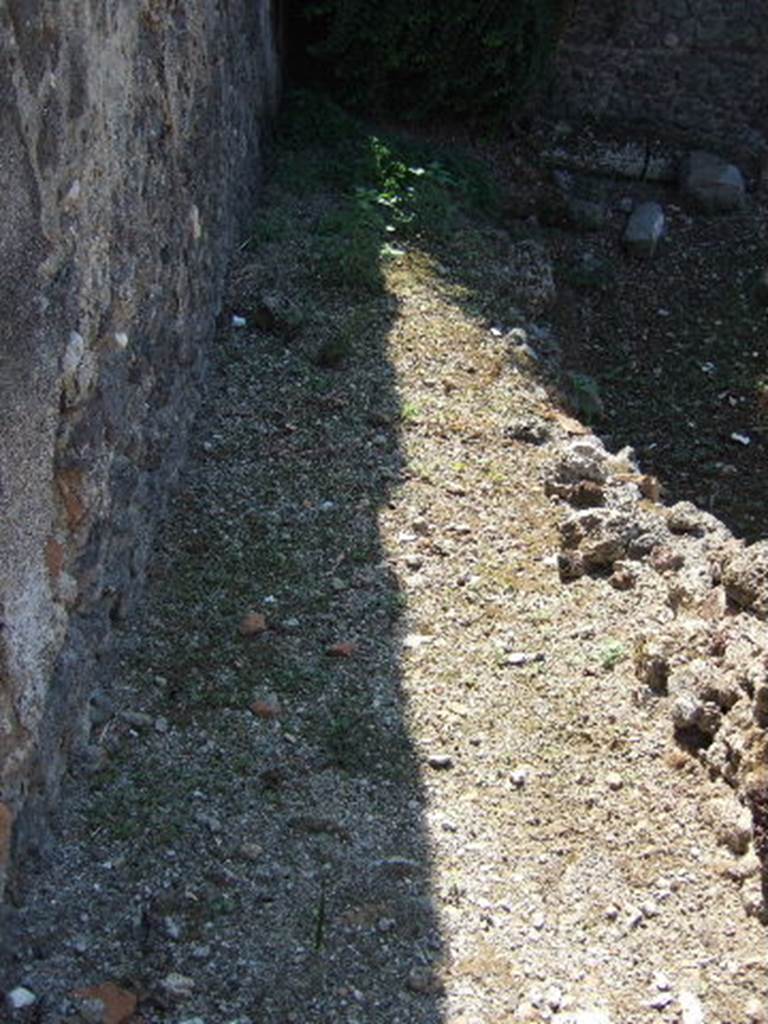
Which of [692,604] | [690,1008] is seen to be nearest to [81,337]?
[692,604]

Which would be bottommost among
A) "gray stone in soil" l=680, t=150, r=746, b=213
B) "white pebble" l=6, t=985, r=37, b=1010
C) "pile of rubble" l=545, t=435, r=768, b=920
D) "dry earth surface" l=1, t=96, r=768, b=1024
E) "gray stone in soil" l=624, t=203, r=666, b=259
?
"gray stone in soil" l=624, t=203, r=666, b=259

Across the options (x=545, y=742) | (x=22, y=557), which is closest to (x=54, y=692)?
(x=22, y=557)

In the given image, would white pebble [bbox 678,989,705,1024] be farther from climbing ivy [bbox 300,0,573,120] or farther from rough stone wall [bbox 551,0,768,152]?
rough stone wall [bbox 551,0,768,152]

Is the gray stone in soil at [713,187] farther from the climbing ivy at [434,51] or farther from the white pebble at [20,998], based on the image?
the white pebble at [20,998]

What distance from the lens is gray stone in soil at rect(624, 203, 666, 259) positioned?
7.39 meters

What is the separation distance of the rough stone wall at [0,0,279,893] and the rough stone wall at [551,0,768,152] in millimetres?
3568

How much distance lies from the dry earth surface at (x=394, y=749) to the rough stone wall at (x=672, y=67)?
10.7 feet

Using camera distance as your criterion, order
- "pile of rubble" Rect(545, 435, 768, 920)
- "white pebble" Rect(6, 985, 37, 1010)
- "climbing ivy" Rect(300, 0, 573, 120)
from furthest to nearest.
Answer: "climbing ivy" Rect(300, 0, 573, 120) < "pile of rubble" Rect(545, 435, 768, 920) < "white pebble" Rect(6, 985, 37, 1010)

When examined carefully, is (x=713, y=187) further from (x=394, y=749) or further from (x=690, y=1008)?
(x=690, y=1008)

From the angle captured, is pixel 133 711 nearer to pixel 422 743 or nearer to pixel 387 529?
pixel 422 743

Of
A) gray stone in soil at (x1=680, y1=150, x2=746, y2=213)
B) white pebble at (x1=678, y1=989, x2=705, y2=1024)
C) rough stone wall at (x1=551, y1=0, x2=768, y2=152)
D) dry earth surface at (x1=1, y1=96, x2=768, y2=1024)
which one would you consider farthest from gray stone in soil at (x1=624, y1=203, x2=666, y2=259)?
white pebble at (x1=678, y1=989, x2=705, y2=1024)

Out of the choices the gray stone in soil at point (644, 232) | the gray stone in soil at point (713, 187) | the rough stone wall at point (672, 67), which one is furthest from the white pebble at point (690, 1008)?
the rough stone wall at point (672, 67)

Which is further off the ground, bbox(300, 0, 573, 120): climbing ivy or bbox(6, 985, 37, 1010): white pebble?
bbox(300, 0, 573, 120): climbing ivy

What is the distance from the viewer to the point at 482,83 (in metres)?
7.80
